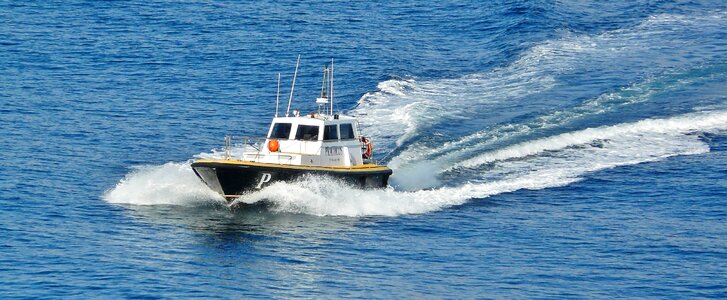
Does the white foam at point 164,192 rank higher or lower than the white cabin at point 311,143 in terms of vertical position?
lower

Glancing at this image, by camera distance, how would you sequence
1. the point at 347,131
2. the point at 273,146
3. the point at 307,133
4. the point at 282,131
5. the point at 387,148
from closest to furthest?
1. the point at 273,146
2. the point at 307,133
3. the point at 282,131
4. the point at 347,131
5. the point at 387,148

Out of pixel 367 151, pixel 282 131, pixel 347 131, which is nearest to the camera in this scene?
pixel 282 131

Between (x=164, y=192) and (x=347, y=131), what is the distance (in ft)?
22.9

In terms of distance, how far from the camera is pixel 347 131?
48281mm

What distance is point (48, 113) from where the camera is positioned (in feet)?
197

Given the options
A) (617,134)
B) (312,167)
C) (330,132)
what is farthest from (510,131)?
(312,167)

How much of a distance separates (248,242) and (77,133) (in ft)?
58.9

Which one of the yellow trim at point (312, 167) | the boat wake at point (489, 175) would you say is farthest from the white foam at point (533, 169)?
the yellow trim at point (312, 167)

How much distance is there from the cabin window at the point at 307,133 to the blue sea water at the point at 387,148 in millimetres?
2389

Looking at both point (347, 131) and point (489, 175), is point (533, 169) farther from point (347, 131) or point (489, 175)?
point (347, 131)

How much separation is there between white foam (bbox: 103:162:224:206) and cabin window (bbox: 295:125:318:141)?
3.86m

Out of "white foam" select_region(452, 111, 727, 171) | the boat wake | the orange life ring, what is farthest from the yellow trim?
"white foam" select_region(452, 111, 727, 171)

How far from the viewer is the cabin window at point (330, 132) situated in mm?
47344

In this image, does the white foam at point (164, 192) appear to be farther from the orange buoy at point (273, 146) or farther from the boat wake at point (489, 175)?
the orange buoy at point (273, 146)
